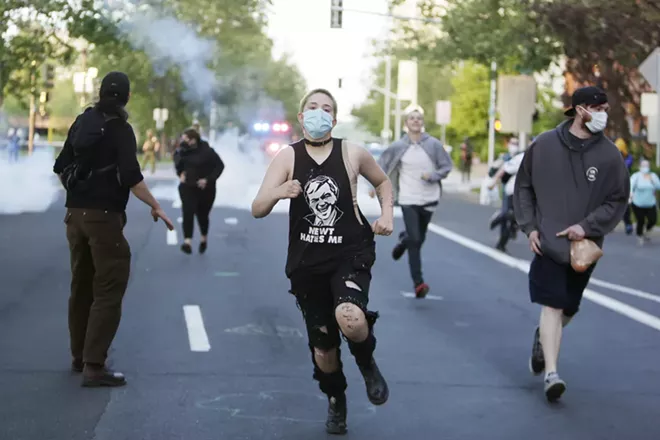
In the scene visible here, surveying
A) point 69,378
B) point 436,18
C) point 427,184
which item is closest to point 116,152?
point 69,378

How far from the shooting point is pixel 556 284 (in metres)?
7.83

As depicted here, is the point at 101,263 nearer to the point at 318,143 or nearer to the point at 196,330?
the point at 318,143

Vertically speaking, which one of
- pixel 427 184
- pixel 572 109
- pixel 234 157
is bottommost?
pixel 234 157

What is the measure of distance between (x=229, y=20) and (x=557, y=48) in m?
8.00

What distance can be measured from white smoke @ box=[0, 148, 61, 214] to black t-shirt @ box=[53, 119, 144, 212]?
1923 cm

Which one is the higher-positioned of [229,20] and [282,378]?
[229,20]

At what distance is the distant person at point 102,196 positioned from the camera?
7750 mm

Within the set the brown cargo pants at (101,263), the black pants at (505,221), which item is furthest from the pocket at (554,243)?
the black pants at (505,221)

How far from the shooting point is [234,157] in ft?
236

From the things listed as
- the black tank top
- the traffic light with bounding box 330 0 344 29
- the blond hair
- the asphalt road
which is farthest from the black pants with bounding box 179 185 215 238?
the traffic light with bounding box 330 0 344 29

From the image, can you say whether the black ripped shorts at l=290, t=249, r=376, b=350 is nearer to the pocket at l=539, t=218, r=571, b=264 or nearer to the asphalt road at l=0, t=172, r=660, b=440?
the asphalt road at l=0, t=172, r=660, b=440

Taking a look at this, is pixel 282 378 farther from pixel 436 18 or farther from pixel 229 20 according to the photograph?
pixel 436 18

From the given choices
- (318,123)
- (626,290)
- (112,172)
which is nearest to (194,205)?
(626,290)

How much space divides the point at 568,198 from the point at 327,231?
198 centimetres
